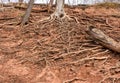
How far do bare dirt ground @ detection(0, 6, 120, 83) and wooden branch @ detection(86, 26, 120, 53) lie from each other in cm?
16

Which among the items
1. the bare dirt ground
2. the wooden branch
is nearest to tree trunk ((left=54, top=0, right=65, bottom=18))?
the bare dirt ground

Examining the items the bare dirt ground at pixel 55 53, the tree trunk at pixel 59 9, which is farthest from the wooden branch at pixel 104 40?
the tree trunk at pixel 59 9

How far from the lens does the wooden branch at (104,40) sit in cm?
554

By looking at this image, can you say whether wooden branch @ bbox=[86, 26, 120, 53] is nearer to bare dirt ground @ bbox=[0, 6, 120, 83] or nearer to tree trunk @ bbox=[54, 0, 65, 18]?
bare dirt ground @ bbox=[0, 6, 120, 83]

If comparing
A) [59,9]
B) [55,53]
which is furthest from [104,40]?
[59,9]

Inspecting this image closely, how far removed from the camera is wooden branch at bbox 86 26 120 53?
5536 millimetres

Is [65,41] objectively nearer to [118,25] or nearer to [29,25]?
[29,25]

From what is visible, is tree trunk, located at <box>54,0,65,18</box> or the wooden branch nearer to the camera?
the wooden branch

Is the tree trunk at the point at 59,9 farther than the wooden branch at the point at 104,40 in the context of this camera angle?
Yes

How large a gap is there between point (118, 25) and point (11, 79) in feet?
12.4

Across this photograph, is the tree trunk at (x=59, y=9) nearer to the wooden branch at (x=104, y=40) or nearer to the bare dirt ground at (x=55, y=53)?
the bare dirt ground at (x=55, y=53)

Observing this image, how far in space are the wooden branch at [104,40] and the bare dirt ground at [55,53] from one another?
165 mm

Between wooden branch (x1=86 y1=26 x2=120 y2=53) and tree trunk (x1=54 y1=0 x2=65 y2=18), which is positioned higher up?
tree trunk (x1=54 y1=0 x2=65 y2=18)

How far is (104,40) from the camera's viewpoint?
5.69m
